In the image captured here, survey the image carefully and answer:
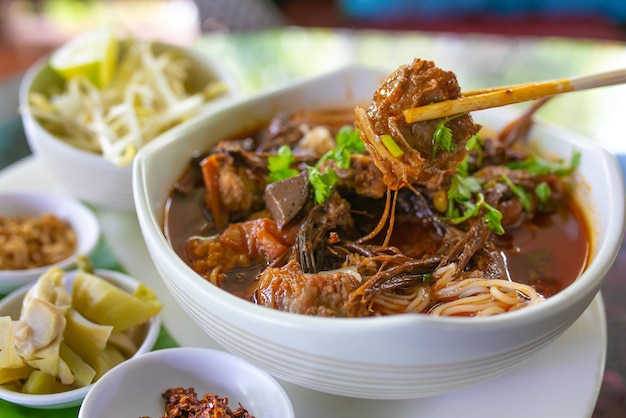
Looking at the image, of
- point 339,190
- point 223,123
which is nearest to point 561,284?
point 339,190

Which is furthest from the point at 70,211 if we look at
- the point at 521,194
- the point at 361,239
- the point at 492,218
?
the point at 521,194

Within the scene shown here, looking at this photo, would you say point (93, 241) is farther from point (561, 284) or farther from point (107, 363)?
point (561, 284)

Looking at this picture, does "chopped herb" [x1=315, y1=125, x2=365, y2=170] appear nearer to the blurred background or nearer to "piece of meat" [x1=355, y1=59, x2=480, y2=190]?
"piece of meat" [x1=355, y1=59, x2=480, y2=190]

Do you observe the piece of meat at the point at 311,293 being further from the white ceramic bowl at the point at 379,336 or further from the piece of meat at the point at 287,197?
the piece of meat at the point at 287,197

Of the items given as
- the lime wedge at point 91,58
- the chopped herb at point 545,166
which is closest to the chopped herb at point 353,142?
the chopped herb at point 545,166

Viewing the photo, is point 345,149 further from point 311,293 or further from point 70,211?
point 70,211

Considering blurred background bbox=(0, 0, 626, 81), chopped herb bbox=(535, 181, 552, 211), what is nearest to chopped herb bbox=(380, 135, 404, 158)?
chopped herb bbox=(535, 181, 552, 211)
